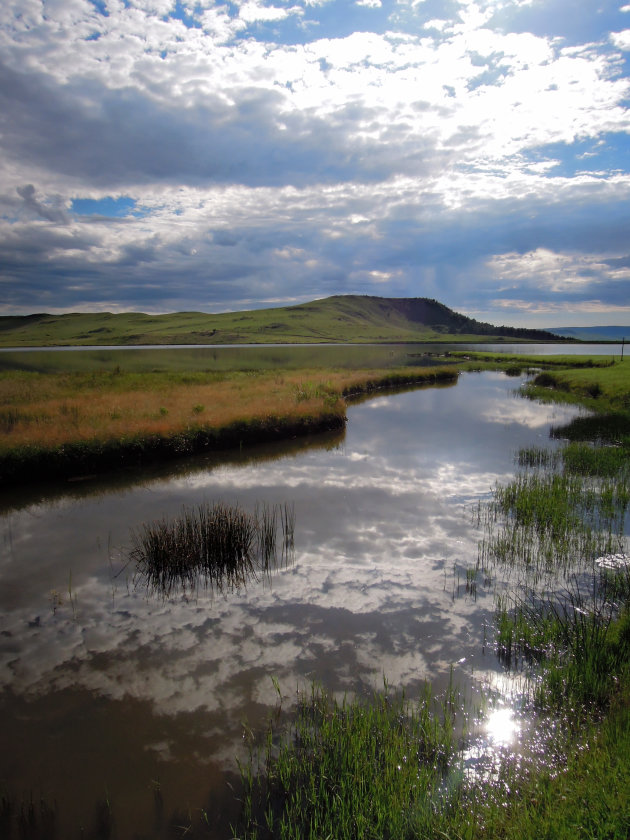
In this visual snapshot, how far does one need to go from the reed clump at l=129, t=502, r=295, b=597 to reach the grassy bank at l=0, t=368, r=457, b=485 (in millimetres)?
10050

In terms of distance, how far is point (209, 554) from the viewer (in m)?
13.7

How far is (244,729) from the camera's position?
301 inches

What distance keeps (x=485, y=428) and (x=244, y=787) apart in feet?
103

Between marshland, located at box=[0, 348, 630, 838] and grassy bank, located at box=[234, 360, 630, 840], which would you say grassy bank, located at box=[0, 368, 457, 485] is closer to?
marshland, located at box=[0, 348, 630, 838]

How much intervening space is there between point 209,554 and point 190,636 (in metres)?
3.58

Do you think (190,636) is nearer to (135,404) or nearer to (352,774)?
(352,774)

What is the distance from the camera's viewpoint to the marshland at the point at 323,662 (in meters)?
6.18

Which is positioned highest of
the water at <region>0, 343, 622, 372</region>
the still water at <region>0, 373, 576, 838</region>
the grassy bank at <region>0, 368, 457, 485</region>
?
the water at <region>0, 343, 622, 372</region>

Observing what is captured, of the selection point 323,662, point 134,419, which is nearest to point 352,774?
point 323,662

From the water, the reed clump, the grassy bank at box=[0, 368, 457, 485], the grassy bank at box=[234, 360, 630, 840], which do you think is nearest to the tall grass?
the grassy bank at box=[234, 360, 630, 840]

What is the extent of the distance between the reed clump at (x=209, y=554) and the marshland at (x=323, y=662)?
97 mm

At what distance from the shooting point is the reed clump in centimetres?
1270

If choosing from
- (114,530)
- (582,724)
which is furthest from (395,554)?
(114,530)

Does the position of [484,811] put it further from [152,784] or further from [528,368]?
[528,368]
